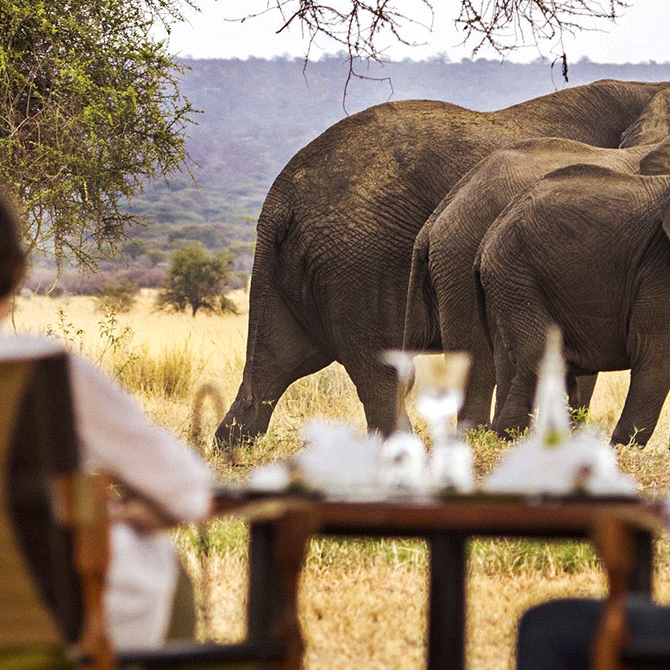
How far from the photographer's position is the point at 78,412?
87.3 inches

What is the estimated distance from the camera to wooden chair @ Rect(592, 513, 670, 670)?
6.73 ft

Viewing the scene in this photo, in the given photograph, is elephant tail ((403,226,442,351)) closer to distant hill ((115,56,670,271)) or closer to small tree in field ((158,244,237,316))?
small tree in field ((158,244,237,316))

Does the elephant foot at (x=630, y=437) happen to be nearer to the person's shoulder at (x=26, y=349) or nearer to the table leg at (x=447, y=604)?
the table leg at (x=447, y=604)

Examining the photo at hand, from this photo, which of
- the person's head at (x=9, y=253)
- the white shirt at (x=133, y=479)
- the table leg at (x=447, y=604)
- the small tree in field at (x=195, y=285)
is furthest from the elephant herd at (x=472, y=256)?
the small tree in field at (x=195, y=285)

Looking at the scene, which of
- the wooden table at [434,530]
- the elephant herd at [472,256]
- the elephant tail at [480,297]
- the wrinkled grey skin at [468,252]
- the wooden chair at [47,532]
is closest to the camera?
the wooden chair at [47,532]

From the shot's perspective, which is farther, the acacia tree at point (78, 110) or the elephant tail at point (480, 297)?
the acacia tree at point (78, 110)

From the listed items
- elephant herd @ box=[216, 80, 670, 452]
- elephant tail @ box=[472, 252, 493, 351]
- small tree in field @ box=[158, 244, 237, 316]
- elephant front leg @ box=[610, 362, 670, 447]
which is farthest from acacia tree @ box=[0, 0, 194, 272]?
small tree in field @ box=[158, 244, 237, 316]

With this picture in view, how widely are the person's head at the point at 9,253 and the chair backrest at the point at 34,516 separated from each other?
14 centimetres

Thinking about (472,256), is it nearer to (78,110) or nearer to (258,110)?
(78,110)

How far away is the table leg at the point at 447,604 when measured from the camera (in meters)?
2.72

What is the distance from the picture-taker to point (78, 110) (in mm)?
11281

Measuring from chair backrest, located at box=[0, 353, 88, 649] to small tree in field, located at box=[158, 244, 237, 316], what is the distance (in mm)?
31832

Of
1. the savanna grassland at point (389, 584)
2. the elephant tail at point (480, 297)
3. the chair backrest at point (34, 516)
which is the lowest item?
the savanna grassland at point (389, 584)

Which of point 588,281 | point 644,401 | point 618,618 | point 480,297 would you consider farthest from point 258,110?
point 618,618
